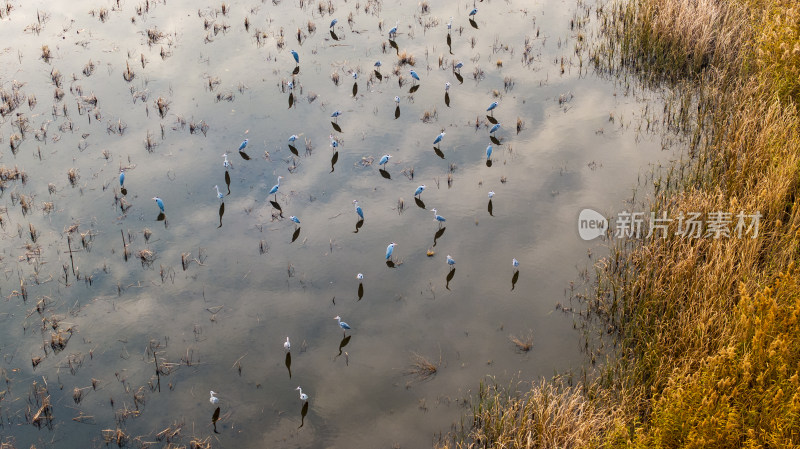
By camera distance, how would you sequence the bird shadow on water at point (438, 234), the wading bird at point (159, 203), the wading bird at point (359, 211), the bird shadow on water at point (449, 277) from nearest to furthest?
the bird shadow on water at point (449, 277) < the bird shadow on water at point (438, 234) < the wading bird at point (359, 211) < the wading bird at point (159, 203)

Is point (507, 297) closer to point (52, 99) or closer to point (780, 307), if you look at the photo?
point (780, 307)

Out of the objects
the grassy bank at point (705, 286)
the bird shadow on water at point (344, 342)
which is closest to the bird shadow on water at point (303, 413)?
the bird shadow on water at point (344, 342)

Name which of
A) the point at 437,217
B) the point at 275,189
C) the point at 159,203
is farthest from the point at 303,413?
the point at 159,203

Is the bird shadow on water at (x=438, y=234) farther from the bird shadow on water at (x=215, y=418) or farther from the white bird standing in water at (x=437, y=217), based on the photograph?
the bird shadow on water at (x=215, y=418)

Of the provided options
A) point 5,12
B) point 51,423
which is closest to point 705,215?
point 51,423

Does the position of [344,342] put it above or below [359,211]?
below

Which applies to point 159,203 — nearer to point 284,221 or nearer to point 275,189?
point 275,189
